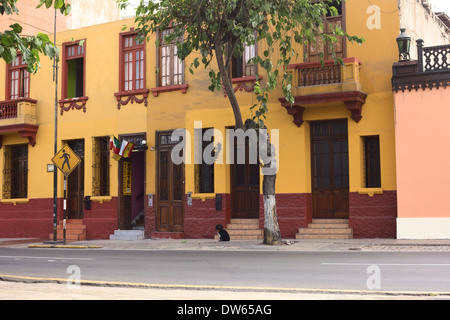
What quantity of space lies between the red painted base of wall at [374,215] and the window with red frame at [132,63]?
9.66 m

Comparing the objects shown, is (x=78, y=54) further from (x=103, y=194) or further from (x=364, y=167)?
(x=364, y=167)

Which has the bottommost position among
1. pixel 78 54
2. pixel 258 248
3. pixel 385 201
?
pixel 258 248

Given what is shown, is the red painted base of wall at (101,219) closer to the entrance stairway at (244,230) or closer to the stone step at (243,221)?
the entrance stairway at (244,230)

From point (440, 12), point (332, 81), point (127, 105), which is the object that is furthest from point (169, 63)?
point (440, 12)

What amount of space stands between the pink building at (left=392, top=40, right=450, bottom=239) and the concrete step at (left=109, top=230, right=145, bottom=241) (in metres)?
9.56

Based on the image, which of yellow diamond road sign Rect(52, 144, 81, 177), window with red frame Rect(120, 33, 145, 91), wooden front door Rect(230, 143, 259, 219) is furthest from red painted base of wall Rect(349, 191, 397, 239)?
window with red frame Rect(120, 33, 145, 91)

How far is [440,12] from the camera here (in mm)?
24766

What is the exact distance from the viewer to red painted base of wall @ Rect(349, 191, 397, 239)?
64.4 feet

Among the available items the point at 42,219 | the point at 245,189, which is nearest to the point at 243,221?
the point at 245,189

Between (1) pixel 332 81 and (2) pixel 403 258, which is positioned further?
(1) pixel 332 81

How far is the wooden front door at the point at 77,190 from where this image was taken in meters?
26.0

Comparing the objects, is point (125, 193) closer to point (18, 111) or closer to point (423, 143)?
point (18, 111)

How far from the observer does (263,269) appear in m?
12.0
